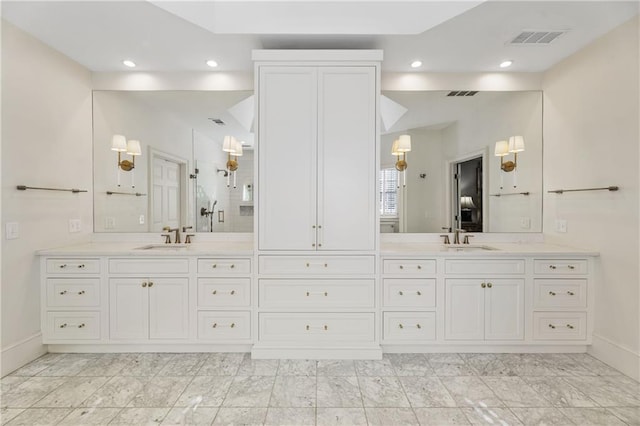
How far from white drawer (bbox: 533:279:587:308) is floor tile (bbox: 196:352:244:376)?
2498mm

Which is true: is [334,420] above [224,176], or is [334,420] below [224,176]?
below

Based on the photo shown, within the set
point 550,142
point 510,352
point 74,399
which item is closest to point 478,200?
point 550,142

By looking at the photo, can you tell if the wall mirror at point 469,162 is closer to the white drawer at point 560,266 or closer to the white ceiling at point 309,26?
the white ceiling at point 309,26

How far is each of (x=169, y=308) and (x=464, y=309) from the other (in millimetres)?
2455

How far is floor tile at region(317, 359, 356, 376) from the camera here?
231 centimetres

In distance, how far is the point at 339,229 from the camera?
2.53 metres

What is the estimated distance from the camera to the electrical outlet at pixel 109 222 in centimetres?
307

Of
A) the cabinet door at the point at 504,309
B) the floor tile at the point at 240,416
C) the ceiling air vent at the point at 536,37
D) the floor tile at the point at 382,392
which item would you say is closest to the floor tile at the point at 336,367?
the floor tile at the point at 382,392

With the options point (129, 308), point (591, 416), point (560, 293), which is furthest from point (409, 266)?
point (129, 308)

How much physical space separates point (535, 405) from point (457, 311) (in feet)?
2.51

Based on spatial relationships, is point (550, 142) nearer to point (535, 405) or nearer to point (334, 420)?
point (535, 405)

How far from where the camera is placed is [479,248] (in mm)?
2908

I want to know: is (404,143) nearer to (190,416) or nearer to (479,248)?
(479,248)

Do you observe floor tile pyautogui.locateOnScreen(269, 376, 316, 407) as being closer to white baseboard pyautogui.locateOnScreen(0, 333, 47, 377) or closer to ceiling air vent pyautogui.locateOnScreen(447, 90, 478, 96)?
white baseboard pyautogui.locateOnScreen(0, 333, 47, 377)
